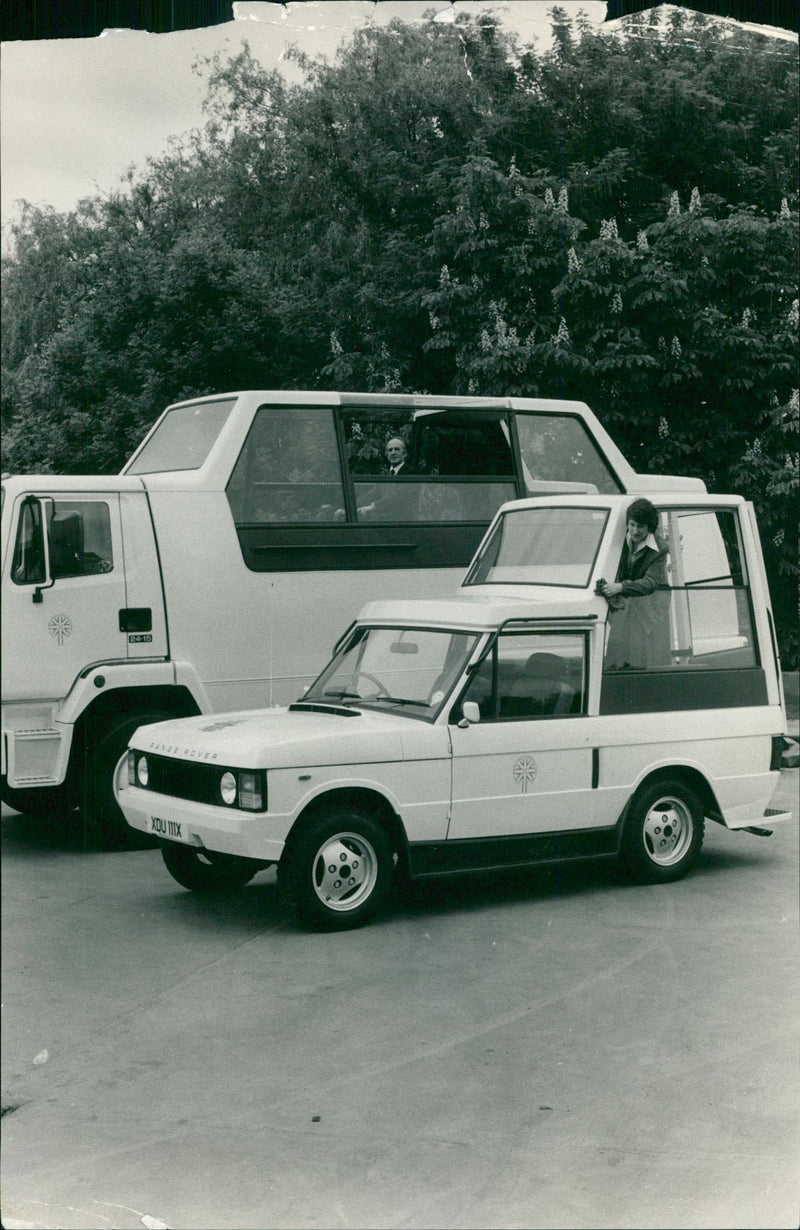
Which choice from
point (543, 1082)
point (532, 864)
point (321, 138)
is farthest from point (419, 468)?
point (532, 864)

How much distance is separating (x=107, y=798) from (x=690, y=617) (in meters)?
2.33

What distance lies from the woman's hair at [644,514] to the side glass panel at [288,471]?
735 mm

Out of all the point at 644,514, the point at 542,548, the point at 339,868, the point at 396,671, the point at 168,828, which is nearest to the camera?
the point at 644,514

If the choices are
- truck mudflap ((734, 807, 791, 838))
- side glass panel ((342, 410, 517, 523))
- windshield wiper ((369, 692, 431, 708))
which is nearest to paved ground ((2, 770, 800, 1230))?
side glass panel ((342, 410, 517, 523))

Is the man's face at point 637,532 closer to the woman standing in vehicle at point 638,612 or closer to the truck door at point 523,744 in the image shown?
the woman standing in vehicle at point 638,612

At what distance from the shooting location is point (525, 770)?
4488 mm

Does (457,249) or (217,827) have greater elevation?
(457,249)

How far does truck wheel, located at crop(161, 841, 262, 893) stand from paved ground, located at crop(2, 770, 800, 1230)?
0.19 m

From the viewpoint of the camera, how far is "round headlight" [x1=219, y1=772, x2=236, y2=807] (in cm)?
405

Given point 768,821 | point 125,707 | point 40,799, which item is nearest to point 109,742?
point 125,707

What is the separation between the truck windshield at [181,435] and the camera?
2039 millimetres

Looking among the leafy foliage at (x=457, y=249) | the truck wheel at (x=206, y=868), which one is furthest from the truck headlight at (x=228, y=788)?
the leafy foliage at (x=457, y=249)

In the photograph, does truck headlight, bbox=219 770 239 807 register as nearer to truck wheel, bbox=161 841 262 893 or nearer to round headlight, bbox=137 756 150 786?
truck wheel, bbox=161 841 262 893

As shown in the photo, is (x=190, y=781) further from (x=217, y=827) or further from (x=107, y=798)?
(x=107, y=798)
